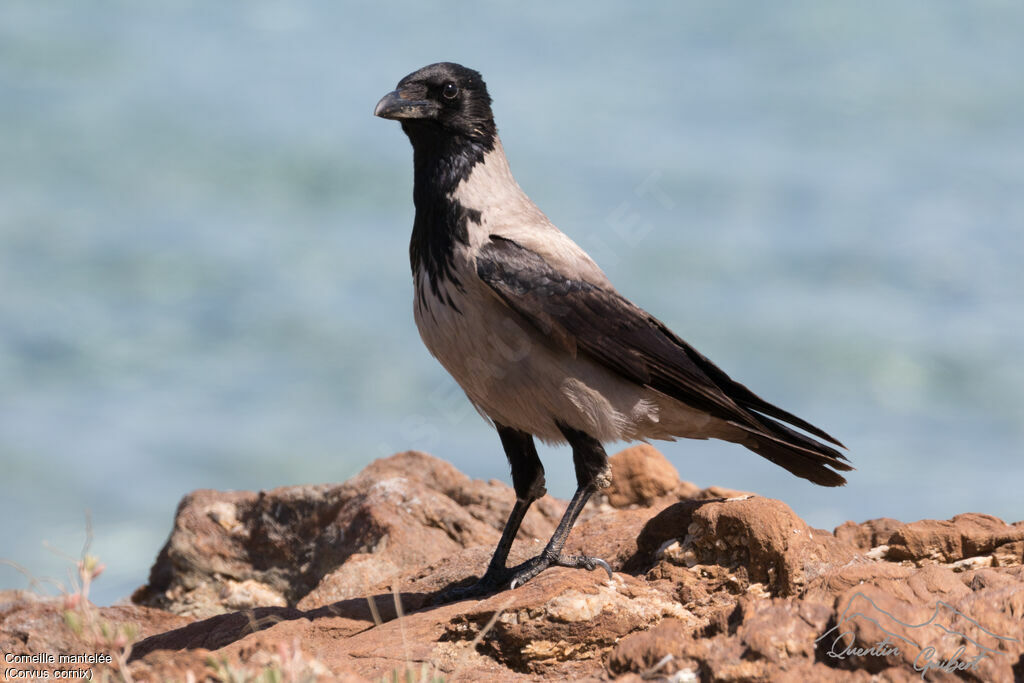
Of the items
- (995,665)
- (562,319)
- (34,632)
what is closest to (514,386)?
(562,319)

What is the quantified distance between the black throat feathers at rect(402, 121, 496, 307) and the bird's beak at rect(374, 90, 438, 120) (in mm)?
124

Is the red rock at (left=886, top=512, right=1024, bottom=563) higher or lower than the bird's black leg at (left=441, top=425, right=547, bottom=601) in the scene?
lower

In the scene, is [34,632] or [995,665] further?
[34,632]

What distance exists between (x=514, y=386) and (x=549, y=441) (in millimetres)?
515

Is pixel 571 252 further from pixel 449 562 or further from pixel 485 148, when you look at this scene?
pixel 449 562

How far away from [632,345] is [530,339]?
0.64m

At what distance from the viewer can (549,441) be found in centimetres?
620

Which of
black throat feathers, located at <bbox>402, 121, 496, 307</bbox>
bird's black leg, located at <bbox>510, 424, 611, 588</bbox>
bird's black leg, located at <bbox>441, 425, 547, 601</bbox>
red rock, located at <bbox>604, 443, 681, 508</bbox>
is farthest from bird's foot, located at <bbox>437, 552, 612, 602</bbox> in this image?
red rock, located at <bbox>604, 443, 681, 508</bbox>

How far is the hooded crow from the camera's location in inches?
232

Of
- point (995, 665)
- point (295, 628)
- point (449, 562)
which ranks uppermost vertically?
point (449, 562)

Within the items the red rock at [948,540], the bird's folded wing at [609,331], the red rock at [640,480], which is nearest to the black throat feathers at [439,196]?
the bird's folded wing at [609,331]

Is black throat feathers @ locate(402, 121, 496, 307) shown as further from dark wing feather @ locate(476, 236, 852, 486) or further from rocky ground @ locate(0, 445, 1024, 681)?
rocky ground @ locate(0, 445, 1024, 681)

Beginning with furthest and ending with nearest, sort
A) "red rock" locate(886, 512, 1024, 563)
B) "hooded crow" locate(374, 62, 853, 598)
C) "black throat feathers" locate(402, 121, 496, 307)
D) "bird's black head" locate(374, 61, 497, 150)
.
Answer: "bird's black head" locate(374, 61, 497, 150), "black throat feathers" locate(402, 121, 496, 307), "hooded crow" locate(374, 62, 853, 598), "red rock" locate(886, 512, 1024, 563)

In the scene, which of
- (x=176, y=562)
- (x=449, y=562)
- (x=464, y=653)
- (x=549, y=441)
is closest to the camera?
(x=464, y=653)
